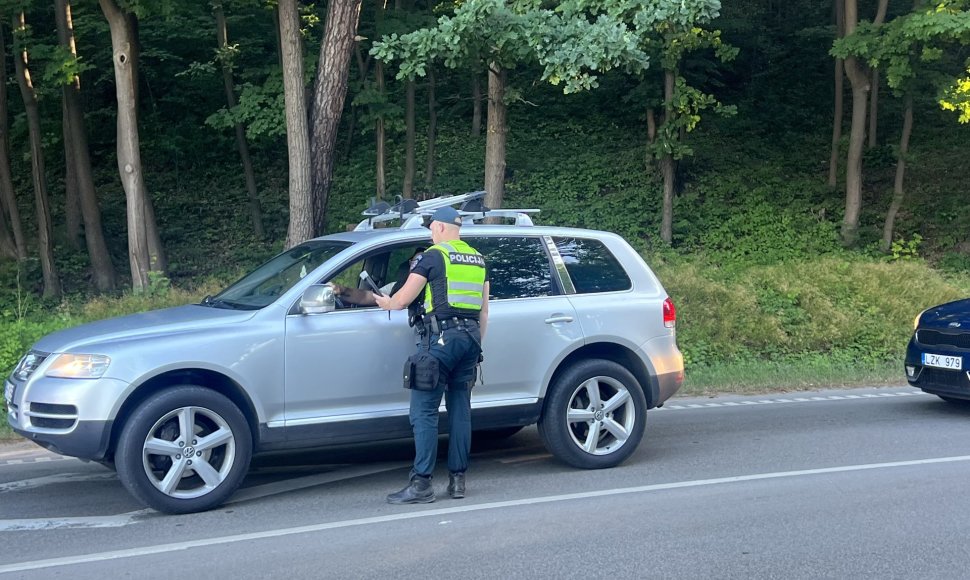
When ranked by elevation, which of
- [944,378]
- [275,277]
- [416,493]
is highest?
[275,277]

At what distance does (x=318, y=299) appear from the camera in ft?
21.0

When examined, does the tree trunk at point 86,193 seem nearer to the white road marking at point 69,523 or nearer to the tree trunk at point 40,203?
the tree trunk at point 40,203

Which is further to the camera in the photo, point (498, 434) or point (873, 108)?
point (873, 108)

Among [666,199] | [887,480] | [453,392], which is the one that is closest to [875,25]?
[666,199]

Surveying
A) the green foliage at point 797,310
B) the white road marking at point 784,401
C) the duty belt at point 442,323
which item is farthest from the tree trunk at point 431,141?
the duty belt at point 442,323

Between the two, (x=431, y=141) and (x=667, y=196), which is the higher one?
(x=431, y=141)

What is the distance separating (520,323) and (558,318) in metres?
0.32

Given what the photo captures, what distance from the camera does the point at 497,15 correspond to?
517 inches

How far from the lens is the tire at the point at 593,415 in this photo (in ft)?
24.0

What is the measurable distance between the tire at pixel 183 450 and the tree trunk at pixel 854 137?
670 inches

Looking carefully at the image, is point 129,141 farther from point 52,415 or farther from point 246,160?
point 52,415

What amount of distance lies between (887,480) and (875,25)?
564 inches

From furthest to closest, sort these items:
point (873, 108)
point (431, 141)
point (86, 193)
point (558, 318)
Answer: point (873, 108) → point (431, 141) → point (86, 193) → point (558, 318)

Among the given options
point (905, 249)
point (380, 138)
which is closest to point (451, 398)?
point (380, 138)
